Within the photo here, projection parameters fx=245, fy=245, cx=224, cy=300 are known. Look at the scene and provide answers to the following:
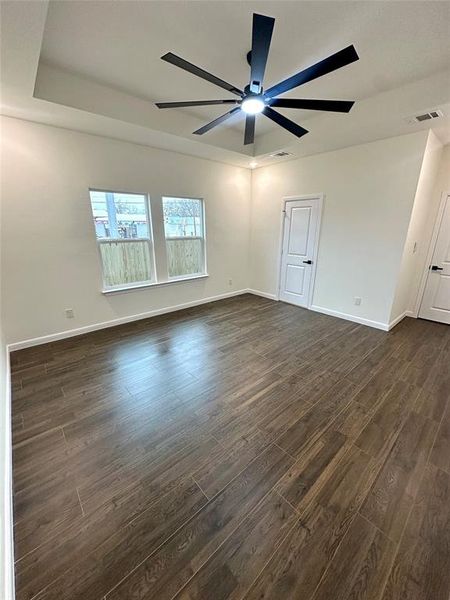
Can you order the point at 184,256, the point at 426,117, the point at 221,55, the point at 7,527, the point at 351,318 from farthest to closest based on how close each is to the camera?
the point at 184,256, the point at 351,318, the point at 426,117, the point at 221,55, the point at 7,527

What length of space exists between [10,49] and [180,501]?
3345 mm

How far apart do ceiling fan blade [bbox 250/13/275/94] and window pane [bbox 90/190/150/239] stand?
2.60 m

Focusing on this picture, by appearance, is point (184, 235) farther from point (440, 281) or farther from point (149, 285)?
point (440, 281)

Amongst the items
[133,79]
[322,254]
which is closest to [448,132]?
[322,254]

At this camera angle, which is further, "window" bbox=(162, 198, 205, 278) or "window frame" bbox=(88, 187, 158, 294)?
"window" bbox=(162, 198, 205, 278)

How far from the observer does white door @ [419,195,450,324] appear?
3992 mm

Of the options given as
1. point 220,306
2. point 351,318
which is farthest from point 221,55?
point 351,318

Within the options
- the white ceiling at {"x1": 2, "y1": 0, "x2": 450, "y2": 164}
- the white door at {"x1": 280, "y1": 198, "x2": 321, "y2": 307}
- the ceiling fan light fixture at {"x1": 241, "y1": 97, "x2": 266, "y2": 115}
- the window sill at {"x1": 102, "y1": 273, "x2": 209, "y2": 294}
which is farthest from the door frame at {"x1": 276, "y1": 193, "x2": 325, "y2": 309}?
the ceiling fan light fixture at {"x1": 241, "y1": 97, "x2": 266, "y2": 115}

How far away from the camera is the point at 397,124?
3016mm

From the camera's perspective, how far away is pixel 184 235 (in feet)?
15.2

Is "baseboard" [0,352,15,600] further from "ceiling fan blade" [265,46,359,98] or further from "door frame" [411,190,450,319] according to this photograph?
"door frame" [411,190,450,319]

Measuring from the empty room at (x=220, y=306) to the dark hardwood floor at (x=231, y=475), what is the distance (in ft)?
0.04

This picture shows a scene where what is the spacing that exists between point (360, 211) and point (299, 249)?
3.98ft

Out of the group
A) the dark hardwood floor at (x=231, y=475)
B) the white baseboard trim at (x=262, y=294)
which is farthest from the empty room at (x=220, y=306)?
the white baseboard trim at (x=262, y=294)
